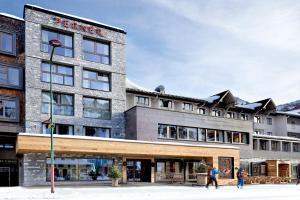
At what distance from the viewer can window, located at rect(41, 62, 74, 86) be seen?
32.7m

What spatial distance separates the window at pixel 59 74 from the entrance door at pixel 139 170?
342 inches

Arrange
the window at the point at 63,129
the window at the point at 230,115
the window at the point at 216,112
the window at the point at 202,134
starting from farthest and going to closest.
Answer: the window at the point at 230,115 → the window at the point at 216,112 → the window at the point at 202,134 → the window at the point at 63,129

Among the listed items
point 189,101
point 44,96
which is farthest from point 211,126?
point 44,96

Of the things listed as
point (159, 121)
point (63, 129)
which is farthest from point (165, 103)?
point (63, 129)

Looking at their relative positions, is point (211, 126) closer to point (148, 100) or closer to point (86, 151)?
point (148, 100)

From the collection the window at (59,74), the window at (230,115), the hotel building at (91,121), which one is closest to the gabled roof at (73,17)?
the hotel building at (91,121)

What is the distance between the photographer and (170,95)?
41.6 meters

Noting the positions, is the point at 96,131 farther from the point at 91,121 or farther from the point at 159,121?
the point at 159,121

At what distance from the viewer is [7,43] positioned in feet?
104

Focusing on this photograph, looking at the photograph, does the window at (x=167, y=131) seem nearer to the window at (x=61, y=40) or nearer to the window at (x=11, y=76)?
the window at (x=61, y=40)

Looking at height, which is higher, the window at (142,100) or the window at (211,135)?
the window at (142,100)

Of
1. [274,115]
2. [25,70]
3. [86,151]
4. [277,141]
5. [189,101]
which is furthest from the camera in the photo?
[274,115]

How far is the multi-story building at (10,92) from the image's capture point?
102 feet

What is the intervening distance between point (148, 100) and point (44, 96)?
11590 millimetres
